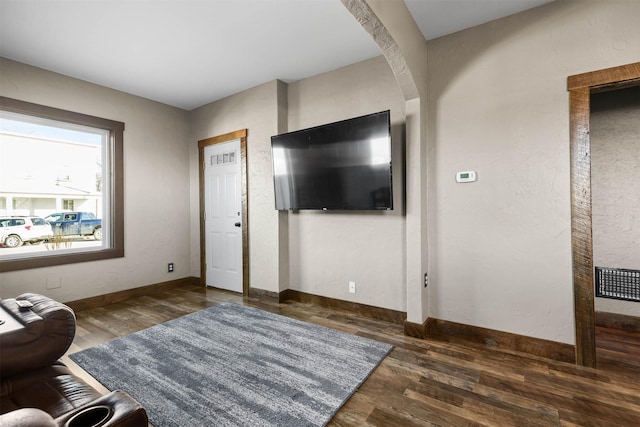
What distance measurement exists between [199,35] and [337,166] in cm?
177

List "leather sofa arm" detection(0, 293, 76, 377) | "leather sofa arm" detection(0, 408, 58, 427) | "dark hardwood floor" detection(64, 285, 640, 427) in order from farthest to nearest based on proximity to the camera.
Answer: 1. "dark hardwood floor" detection(64, 285, 640, 427)
2. "leather sofa arm" detection(0, 293, 76, 377)
3. "leather sofa arm" detection(0, 408, 58, 427)

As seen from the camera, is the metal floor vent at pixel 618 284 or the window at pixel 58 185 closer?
the metal floor vent at pixel 618 284

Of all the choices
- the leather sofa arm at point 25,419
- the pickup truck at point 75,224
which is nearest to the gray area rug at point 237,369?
the leather sofa arm at point 25,419

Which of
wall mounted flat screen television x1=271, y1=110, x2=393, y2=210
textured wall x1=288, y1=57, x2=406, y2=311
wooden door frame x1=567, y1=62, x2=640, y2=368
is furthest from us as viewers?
textured wall x1=288, y1=57, x2=406, y2=311

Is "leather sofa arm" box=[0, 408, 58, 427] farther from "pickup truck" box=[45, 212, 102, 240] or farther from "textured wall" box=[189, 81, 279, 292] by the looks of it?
"pickup truck" box=[45, 212, 102, 240]

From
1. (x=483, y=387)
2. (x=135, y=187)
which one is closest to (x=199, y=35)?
(x=135, y=187)

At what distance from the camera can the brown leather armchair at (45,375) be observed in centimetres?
79

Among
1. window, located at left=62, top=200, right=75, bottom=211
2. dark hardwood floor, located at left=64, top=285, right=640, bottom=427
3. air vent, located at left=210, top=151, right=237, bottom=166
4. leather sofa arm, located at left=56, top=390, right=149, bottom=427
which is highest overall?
air vent, located at left=210, top=151, right=237, bottom=166

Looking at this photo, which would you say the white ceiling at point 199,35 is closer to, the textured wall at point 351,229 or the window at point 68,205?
the textured wall at point 351,229

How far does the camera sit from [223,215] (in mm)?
4328

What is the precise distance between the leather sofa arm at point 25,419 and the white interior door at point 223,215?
3490mm

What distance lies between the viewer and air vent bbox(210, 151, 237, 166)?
4199mm

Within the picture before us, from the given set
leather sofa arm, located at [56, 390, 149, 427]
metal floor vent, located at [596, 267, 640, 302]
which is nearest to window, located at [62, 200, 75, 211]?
leather sofa arm, located at [56, 390, 149, 427]

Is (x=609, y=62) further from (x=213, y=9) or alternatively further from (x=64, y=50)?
(x=64, y=50)
